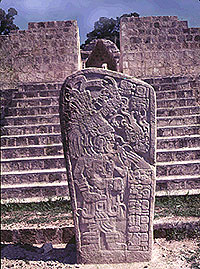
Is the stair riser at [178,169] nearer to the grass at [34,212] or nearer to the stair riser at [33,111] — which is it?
the grass at [34,212]

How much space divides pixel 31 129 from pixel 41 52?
109 inches

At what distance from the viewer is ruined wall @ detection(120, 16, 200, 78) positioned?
7203mm

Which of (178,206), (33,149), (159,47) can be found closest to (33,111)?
(33,149)

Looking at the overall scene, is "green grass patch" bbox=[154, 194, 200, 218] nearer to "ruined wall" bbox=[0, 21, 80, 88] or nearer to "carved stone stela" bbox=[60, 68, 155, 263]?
"carved stone stela" bbox=[60, 68, 155, 263]

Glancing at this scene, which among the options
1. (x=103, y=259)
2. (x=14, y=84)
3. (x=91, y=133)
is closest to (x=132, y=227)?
(x=103, y=259)

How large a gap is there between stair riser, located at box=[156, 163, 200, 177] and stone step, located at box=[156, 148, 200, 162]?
28 centimetres

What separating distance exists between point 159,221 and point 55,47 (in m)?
5.54

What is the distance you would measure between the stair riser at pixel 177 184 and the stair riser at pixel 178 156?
20.8 inches

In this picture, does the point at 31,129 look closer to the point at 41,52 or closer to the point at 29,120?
the point at 29,120

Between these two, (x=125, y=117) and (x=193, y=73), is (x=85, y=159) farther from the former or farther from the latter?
(x=193, y=73)

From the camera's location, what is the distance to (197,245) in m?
2.78

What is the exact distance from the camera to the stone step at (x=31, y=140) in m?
5.02

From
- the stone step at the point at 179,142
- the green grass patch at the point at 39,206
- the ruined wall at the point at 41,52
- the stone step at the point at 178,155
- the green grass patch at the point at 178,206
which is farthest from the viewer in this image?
the ruined wall at the point at 41,52

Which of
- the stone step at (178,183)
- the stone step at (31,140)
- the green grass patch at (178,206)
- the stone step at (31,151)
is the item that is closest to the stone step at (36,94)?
the stone step at (31,140)
